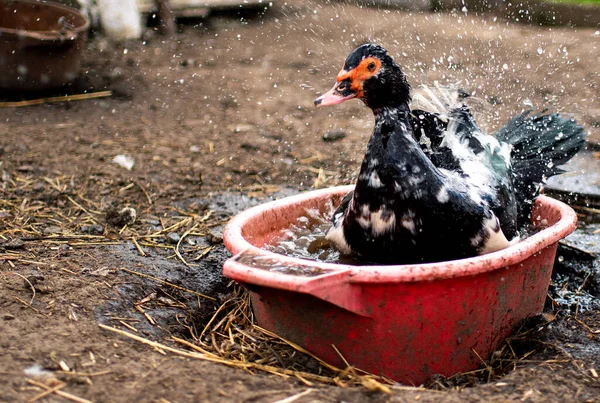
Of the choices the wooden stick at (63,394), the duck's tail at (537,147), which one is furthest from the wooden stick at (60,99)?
the wooden stick at (63,394)

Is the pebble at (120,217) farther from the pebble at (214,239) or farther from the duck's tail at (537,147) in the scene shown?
the duck's tail at (537,147)

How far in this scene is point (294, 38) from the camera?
25.1 ft

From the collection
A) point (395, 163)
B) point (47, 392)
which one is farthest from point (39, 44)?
point (47, 392)

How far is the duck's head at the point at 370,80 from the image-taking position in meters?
2.33

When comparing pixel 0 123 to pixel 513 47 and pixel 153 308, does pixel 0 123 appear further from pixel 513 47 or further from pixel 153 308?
pixel 513 47

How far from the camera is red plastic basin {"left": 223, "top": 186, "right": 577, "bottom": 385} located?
1.97 metres

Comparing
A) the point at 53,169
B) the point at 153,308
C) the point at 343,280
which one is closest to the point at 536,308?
the point at 343,280

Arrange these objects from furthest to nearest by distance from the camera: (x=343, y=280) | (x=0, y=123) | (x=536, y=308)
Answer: (x=0, y=123) < (x=536, y=308) < (x=343, y=280)

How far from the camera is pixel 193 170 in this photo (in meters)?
4.25

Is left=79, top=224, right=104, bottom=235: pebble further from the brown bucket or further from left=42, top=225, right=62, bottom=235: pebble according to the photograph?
the brown bucket

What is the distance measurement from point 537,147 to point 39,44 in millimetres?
3842

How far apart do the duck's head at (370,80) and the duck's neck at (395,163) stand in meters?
0.04

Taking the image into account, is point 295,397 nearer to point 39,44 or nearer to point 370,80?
point 370,80

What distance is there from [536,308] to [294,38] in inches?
221
